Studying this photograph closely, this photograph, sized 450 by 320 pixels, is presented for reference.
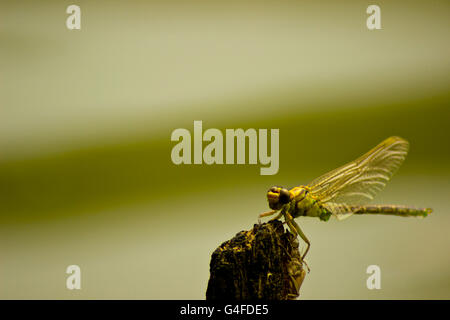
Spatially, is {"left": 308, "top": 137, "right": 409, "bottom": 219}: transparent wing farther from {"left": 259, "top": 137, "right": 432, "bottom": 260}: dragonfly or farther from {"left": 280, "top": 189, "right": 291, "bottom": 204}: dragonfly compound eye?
{"left": 280, "top": 189, "right": 291, "bottom": 204}: dragonfly compound eye

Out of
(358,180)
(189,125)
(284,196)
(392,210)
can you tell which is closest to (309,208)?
(284,196)

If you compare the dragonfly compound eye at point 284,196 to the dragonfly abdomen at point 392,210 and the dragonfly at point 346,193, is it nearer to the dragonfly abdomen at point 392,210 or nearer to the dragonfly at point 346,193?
the dragonfly at point 346,193

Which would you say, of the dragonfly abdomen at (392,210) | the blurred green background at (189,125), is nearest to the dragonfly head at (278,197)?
the dragonfly abdomen at (392,210)

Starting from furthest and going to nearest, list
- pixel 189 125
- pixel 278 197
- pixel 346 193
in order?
pixel 189 125, pixel 346 193, pixel 278 197

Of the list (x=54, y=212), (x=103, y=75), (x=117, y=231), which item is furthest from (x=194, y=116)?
(x=54, y=212)

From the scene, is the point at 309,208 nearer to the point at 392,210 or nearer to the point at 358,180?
the point at 358,180

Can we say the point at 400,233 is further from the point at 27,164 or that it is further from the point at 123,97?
the point at 27,164

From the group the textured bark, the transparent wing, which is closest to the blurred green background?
the transparent wing
